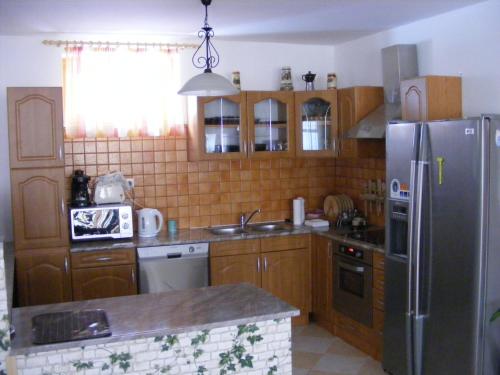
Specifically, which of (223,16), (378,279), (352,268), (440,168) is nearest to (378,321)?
(378,279)

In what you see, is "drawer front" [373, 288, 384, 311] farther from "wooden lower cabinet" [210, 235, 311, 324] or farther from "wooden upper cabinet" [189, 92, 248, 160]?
"wooden upper cabinet" [189, 92, 248, 160]

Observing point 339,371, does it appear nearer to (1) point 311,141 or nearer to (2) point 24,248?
(1) point 311,141

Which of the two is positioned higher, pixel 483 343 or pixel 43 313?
pixel 43 313

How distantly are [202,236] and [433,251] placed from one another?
199cm

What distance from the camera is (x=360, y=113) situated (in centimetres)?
484

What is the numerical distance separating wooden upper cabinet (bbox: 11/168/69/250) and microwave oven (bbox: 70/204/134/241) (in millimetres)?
113

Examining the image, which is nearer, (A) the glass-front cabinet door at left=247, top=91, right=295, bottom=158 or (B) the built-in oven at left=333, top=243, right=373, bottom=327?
(B) the built-in oven at left=333, top=243, right=373, bottom=327

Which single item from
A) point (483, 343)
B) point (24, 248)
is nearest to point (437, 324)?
point (483, 343)

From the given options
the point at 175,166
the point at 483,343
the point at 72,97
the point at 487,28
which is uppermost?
the point at 487,28

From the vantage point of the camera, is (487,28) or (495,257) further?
(487,28)

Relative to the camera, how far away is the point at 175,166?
5.19 metres

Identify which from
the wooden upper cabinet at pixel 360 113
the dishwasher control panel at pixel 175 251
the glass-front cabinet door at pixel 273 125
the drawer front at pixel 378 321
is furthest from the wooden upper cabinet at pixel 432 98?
the dishwasher control panel at pixel 175 251

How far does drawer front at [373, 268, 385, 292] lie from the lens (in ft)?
13.8

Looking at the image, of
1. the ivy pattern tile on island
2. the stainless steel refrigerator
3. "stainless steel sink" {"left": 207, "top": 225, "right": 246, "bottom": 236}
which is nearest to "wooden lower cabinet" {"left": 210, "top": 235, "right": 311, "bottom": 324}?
"stainless steel sink" {"left": 207, "top": 225, "right": 246, "bottom": 236}
